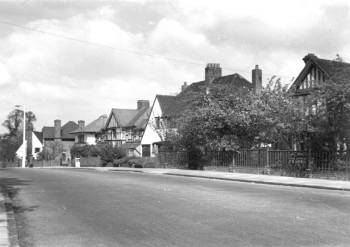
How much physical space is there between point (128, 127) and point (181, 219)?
196 feet

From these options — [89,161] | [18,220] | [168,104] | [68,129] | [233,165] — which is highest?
[168,104]

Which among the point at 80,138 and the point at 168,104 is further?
the point at 80,138

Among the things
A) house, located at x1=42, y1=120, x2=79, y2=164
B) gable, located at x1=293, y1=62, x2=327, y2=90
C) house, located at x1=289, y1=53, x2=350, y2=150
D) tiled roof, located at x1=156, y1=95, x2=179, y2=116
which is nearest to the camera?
house, located at x1=289, y1=53, x2=350, y2=150

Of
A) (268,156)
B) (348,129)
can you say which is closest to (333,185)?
(348,129)

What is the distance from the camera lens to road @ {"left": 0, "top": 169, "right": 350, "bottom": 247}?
349 inches

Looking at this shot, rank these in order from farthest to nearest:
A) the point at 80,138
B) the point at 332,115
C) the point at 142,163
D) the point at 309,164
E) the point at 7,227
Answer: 1. the point at 80,138
2. the point at 142,163
3. the point at 309,164
4. the point at 332,115
5. the point at 7,227

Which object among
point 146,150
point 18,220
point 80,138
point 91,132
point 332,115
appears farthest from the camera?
point 80,138

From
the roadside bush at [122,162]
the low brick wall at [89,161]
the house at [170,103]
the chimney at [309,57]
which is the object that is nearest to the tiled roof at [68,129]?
the low brick wall at [89,161]

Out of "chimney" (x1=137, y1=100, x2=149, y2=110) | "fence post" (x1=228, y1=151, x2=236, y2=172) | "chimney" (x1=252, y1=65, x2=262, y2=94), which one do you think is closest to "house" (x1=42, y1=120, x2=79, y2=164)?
"chimney" (x1=137, y1=100, x2=149, y2=110)

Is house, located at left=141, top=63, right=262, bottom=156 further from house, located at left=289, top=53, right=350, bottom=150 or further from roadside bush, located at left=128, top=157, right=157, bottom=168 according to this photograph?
house, located at left=289, top=53, right=350, bottom=150

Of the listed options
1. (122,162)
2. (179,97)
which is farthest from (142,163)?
(179,97)

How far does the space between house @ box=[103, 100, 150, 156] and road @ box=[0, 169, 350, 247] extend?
160 ft

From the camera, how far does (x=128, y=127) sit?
231 ft

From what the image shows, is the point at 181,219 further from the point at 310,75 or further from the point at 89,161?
the point at 89,161
